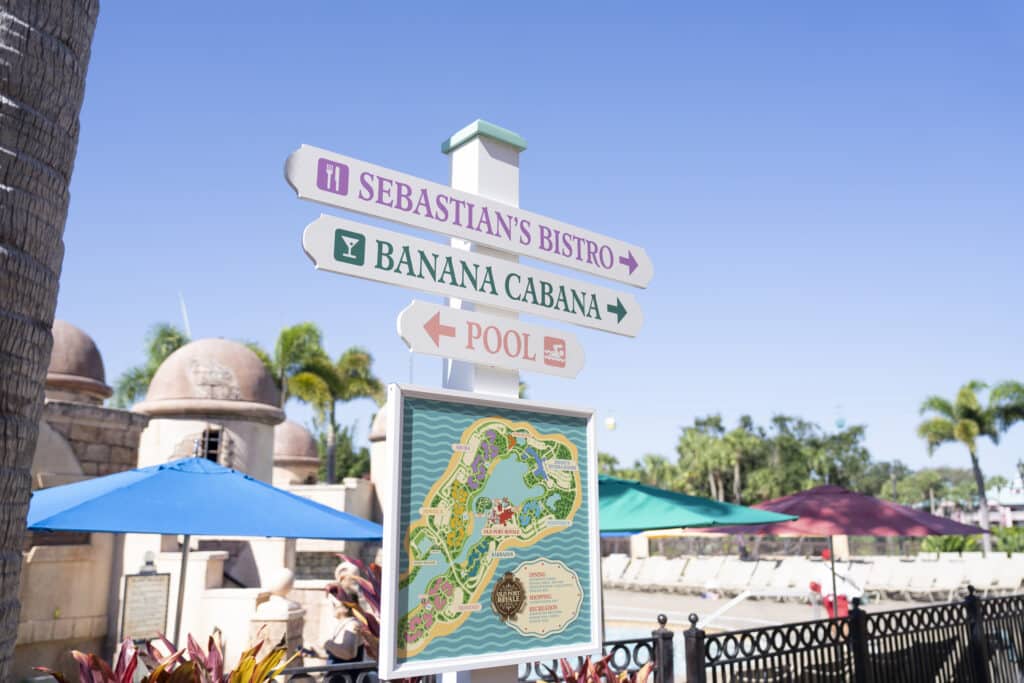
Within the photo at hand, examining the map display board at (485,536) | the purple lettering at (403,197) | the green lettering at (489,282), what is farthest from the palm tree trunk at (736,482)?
the purple lettering at (403,197)

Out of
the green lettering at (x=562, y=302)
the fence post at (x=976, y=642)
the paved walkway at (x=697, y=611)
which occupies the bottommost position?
the paved walkway at (x=697, y=611)

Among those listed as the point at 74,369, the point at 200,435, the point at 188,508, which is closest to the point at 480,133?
the point at 188,508

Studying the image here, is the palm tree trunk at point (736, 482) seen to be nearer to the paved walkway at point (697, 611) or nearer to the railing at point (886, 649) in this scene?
the paved walkway at point (697, 611)

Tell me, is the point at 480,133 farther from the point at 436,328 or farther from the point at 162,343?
the point at 162,343

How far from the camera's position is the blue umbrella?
5441 mm

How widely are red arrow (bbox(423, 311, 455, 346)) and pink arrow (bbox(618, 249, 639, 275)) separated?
1.33 metres

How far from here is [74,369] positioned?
20.1 meters

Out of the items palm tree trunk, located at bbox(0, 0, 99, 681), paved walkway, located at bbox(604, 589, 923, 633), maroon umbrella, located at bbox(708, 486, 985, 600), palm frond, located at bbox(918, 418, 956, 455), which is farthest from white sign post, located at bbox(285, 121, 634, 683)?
palm frond, located at bbox(918, 418, 956, 455)

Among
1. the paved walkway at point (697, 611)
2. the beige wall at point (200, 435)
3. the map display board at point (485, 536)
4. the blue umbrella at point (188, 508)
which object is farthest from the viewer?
the beige wall at point (200, 435)

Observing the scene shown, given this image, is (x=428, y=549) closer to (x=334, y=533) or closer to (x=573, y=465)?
(x=573, y=465)

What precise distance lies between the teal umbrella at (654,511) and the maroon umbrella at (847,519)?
2.05 metres

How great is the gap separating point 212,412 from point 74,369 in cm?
384

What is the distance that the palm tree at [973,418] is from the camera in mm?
38062

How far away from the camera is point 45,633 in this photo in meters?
10.6
